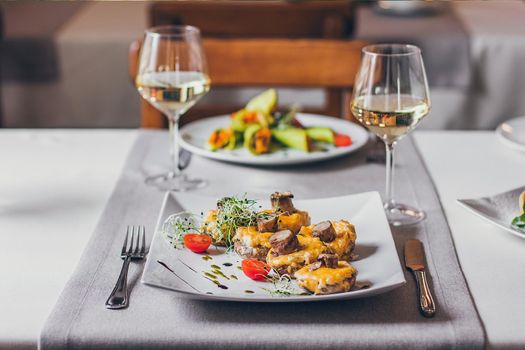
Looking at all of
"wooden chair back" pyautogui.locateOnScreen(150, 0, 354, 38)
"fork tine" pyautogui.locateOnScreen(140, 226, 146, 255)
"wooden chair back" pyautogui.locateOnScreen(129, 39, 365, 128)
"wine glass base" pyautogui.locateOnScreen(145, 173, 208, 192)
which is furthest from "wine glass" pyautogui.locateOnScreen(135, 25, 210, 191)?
"wooden chair back" pyautogui.locateOnScreen(150, 0, 354, 38)

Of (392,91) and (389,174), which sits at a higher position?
(392,91)

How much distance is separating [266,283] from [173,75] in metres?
0.52

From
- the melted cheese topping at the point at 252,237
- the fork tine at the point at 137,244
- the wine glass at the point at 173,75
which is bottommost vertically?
the fork tine at the point at 137,244

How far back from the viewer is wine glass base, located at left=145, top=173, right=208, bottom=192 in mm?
1328

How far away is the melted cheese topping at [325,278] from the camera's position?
0.88 meters

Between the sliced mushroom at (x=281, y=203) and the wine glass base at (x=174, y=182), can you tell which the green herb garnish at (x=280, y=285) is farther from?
the wine glass base at (x=174, y=182)

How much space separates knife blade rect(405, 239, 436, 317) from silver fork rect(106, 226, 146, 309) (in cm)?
33

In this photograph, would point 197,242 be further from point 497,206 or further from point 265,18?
point 265,18

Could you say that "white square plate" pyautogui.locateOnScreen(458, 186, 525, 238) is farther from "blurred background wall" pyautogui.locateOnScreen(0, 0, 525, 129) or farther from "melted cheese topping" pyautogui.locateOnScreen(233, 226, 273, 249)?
"blurred background wall" pyautogui.locateOnScreen(0, 0, 525, 129)

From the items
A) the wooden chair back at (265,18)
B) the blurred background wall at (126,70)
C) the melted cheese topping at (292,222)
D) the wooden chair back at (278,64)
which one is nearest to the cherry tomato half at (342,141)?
the wooden chair back at (278,64)

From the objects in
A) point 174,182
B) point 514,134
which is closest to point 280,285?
point 174,182

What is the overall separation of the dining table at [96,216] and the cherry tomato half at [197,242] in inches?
2.8

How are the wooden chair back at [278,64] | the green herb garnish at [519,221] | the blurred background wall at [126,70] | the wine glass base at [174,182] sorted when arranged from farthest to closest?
the blurred background wall at [126,70] < the wooden chair back at [278,64] < the wine glass base at [174,182] < the green herb garnish at [519,221]

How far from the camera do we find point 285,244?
94cm
